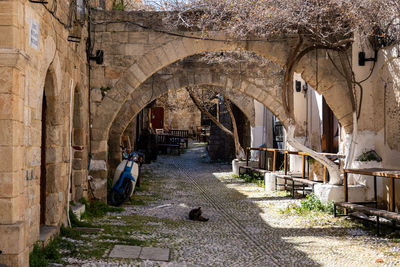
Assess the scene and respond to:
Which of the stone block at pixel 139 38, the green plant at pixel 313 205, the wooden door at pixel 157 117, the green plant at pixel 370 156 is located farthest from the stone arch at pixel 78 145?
the wooden door at pixel 157 117

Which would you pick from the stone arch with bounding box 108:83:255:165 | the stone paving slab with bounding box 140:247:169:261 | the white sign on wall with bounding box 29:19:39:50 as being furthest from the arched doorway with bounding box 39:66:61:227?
the stone arch with bounding box 108:83:255:165

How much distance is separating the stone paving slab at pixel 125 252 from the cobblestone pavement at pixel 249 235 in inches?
7.6

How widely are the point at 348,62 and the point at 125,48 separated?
12.6 feet

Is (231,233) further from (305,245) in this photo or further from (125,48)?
(125,48)


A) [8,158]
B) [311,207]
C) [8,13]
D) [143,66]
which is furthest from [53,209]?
[311,207]

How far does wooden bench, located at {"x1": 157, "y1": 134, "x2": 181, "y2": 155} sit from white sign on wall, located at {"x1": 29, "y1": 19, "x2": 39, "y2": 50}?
18.8m

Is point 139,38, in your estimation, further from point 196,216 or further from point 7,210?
point 7,210

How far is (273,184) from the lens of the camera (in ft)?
34.3

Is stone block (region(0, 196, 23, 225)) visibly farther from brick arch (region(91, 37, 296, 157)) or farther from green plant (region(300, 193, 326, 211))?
green plant (region(300, 193, 326, 211))

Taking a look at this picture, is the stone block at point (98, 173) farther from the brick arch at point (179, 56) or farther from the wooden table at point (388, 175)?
the wooden table at point (388, 175)

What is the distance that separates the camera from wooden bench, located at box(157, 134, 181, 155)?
23.7 meters

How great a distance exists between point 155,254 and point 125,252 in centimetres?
33

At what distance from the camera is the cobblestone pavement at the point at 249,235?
4598 mm

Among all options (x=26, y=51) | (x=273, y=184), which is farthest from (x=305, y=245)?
(x=273, y=184)
